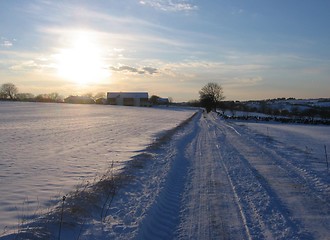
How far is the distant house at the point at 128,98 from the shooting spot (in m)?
147

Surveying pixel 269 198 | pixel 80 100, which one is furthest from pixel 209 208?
pixel 80 100

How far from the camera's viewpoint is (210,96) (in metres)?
122

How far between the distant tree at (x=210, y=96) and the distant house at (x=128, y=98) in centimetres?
3043

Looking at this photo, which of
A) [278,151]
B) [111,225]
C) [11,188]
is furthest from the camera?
[278,151]

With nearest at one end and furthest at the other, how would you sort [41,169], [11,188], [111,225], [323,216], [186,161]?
[111,225] → [323,216] → [11,188] → [41,169] → [186,161]

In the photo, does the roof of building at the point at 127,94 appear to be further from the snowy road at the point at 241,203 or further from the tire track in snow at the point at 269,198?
the snowy road at the point at 241,203

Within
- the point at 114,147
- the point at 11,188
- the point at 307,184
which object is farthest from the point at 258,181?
the point at 114,147

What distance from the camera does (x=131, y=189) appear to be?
31.9ft

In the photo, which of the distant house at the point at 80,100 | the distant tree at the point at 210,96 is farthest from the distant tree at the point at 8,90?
the distant tree at the point at 210,96

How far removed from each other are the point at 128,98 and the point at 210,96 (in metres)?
41.9

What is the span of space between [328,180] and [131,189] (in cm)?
619

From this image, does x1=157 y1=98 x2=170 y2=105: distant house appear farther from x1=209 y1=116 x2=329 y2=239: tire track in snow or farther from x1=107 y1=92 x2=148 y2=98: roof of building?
x1=209 y1=116 x2=329 y2=239: tire track in snow

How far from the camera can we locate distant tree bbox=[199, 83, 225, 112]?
119 m

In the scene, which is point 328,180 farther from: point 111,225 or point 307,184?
point 111,225
